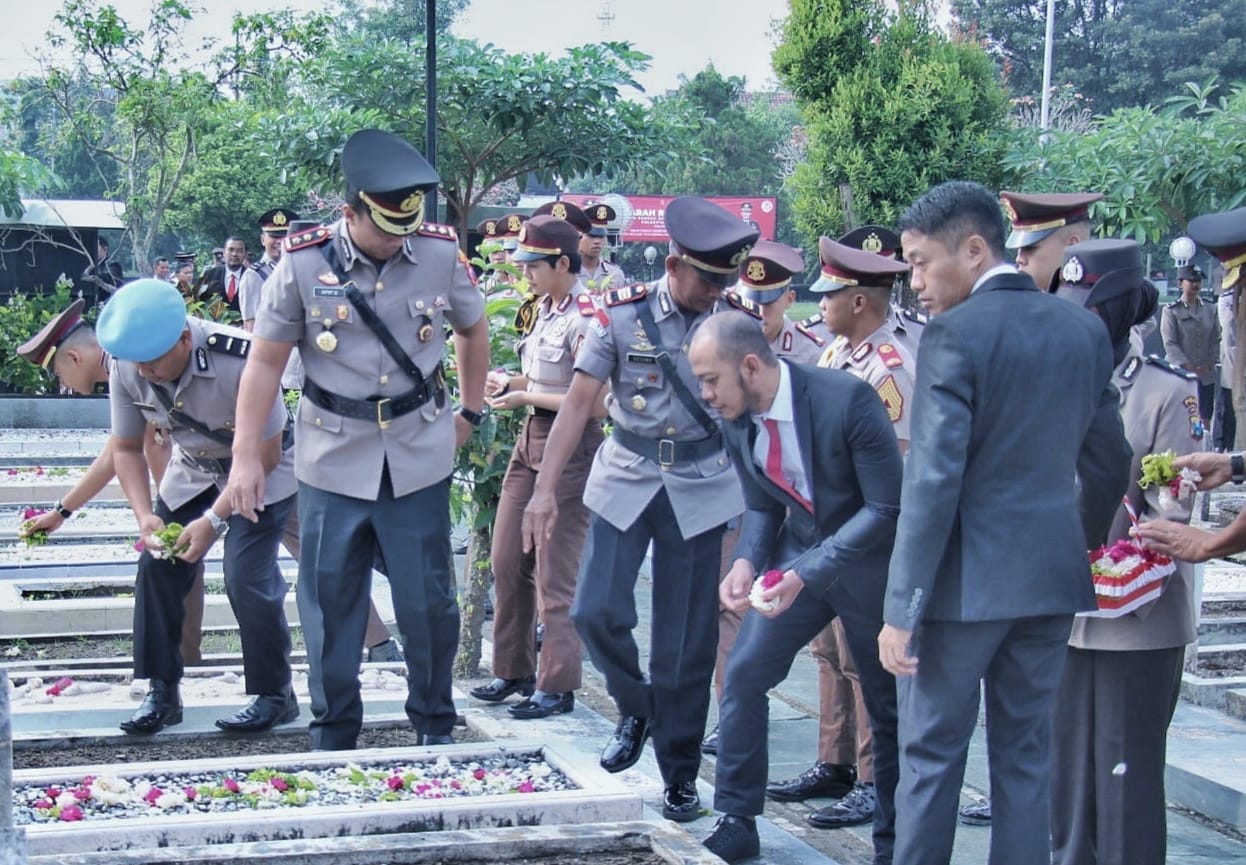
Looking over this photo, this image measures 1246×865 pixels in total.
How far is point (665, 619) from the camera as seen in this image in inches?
217

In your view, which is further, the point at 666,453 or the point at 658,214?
the point at 658,214

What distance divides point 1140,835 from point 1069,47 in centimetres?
4967

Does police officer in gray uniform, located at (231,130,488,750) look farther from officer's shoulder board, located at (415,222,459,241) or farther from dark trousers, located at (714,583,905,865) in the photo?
dark trousers, located at (714,583,905,865)

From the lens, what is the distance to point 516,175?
17344mm

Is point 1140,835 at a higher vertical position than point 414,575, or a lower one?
lower

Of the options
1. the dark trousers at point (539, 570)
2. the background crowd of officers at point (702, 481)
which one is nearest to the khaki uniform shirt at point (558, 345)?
the background crowd of officers at point (702, 481)

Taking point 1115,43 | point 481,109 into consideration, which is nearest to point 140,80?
point 481,109

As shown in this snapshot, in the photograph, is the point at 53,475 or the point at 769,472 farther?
the point at 53,475

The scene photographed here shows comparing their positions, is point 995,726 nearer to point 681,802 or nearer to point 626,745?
point 681,802

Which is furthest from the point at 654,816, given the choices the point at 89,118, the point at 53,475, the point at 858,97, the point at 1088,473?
the point at 89,118

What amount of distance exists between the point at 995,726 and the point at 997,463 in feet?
2.30

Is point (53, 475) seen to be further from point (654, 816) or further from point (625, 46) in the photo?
point (654, 816)

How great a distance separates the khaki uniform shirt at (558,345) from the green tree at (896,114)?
16.7 meters

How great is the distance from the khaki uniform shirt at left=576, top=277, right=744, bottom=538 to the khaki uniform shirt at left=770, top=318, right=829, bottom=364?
1.12m
